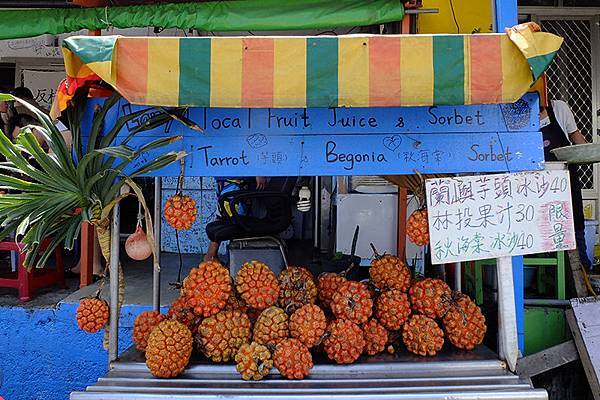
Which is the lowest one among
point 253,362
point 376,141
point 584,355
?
point 584,355

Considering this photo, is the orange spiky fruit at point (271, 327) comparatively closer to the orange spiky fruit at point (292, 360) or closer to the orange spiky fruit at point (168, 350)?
the orange spiky fruit at point (292, 360)

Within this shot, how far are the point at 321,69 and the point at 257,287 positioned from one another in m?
1.26

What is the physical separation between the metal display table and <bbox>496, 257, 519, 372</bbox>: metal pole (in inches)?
2.9

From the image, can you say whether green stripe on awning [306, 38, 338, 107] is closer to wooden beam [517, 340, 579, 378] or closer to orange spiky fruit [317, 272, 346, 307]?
orange spiky fruit [317, 272, 346, 307]

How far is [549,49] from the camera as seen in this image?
7.80 feet

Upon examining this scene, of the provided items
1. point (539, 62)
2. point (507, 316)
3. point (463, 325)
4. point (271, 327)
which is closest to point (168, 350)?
point (271, 327)

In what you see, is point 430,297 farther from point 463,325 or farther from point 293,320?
point 293,320

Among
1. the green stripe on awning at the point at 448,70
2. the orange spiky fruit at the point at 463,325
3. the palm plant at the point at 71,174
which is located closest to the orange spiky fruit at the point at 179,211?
the palm plant at the point at 71,174

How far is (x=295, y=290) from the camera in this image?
3.01 metres

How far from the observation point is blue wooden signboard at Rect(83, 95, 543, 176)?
285 centimetres

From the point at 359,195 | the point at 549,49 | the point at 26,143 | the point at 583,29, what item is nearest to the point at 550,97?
the point at 583,29

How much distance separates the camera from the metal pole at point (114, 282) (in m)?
2.90

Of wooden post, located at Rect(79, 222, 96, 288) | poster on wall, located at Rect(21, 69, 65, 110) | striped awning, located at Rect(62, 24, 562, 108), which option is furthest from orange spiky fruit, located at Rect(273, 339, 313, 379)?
poster on wall, located at Rect(21, 69, 65, 110)

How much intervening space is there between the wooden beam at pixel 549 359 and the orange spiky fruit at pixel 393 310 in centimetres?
160
